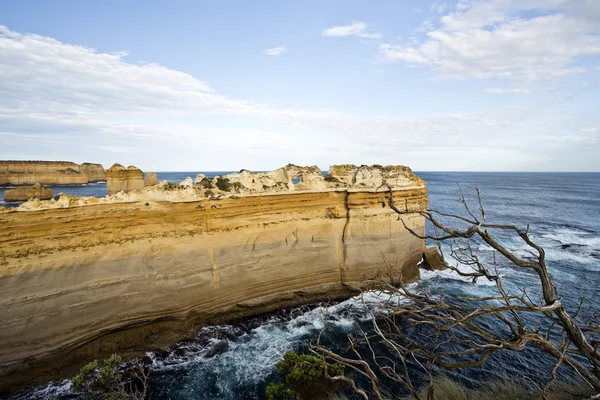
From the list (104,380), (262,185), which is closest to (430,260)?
(262,185)

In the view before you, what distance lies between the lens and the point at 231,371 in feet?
36.2

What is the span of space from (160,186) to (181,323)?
552 cm

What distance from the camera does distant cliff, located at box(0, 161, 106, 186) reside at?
211 feet

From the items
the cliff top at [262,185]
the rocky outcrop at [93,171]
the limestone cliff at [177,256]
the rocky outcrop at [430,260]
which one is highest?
the rocky outcrop at [93,171]

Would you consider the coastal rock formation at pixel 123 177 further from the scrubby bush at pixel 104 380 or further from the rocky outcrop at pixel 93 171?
the rocky outcrop at pixel 93 171

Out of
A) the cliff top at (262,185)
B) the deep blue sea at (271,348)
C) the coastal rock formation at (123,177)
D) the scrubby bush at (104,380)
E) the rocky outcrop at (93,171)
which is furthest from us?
the rocky outcrop at (93,171)

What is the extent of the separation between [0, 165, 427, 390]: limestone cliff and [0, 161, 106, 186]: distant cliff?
72458 mm

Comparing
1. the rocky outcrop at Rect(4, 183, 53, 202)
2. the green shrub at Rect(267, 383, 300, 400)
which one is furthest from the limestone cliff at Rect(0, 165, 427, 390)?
the rocky outcrop at Rect(4, 183, 53, 202)

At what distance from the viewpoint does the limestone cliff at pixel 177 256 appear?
34.4ft

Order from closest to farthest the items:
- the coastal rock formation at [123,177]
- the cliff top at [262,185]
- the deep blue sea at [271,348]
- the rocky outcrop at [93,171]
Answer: the deep blue sea at [271,348], the cliff top at [262,185], the coastal rock formation at [123,177], the rocky outcrop at [93,171]

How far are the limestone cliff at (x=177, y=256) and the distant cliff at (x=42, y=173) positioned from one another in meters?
72.5

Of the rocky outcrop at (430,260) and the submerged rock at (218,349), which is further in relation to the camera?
the rocky outcrop at (430,260)

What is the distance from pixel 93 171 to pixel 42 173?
49.3 feet

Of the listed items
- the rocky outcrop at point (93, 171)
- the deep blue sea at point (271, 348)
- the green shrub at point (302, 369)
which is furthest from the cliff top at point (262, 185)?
the rocky outcrop at point (93, 171)
